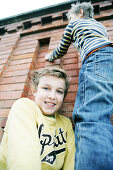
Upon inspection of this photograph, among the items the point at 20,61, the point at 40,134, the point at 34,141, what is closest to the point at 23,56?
the point at 20,61

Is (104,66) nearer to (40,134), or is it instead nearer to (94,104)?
(94,104)

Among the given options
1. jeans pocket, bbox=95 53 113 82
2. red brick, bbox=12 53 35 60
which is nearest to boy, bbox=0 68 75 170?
jeans pocket, bbox=95 53 113 82

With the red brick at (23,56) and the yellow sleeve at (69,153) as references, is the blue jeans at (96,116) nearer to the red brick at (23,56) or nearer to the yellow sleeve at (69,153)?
the yellow sleeve at (69,153)

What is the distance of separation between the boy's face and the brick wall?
0.26m

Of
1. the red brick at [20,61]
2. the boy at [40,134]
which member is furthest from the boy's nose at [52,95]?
the red brick at [20,61]

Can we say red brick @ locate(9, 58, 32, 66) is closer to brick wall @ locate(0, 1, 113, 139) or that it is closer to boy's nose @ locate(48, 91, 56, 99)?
brick wall @ locate(0, 1, 113, 139)

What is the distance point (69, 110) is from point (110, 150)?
2.43 feet

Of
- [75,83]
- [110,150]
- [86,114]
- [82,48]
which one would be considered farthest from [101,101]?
[75,83]

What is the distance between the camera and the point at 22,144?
60cm

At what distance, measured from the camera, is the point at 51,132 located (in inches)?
36.6

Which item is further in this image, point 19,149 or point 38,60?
point 38,60

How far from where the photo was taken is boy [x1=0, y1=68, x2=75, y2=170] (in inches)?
23.1

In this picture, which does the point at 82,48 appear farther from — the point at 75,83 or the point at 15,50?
the point at 15,50

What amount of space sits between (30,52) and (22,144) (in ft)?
5.20
